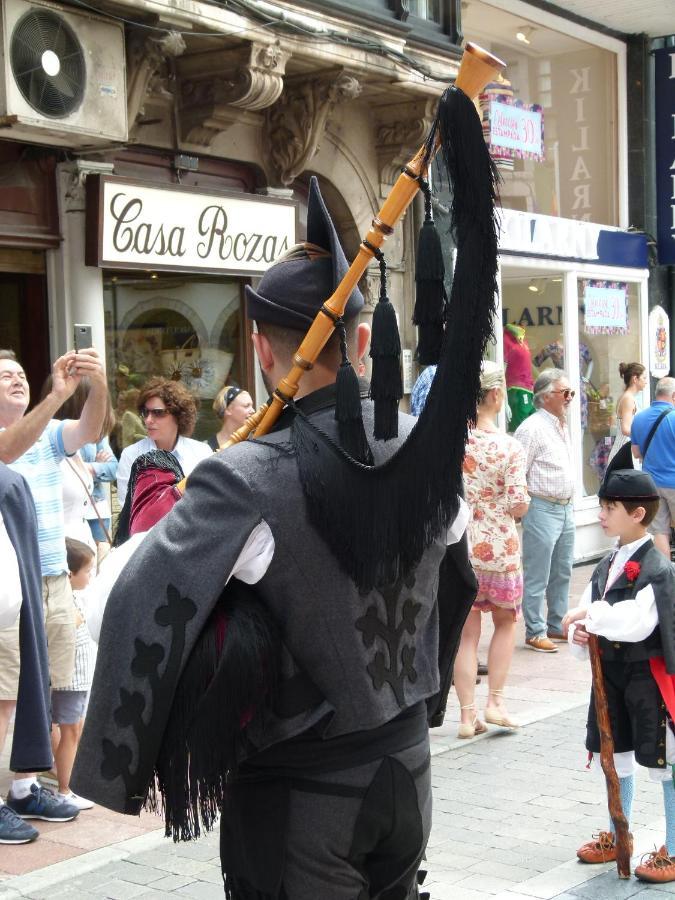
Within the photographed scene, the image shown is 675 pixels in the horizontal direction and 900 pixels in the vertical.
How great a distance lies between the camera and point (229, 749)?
90.8 inches

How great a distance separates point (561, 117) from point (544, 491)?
6.93 m

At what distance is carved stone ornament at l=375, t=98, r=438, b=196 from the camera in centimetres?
1062

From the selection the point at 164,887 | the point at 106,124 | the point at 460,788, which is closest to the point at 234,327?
the point at 106,124

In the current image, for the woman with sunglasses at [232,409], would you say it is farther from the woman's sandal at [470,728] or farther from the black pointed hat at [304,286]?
the black pointed hat at [304,286]

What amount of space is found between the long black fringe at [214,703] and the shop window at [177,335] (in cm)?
681

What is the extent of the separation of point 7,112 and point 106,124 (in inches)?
30.3

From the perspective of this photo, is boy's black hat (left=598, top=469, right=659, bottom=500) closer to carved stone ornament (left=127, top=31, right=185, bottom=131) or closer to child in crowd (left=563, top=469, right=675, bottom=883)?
child in crowd (left=563, top=469, right=675, bottom=883)

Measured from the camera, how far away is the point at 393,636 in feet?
8.13

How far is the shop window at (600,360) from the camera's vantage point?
13.6 metres

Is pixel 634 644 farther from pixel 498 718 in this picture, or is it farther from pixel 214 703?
pixel 214 703

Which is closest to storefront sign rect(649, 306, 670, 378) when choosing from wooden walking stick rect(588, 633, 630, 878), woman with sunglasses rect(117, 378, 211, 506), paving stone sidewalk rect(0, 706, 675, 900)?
woman with sunglasses rect(117, 378, 211, 506)

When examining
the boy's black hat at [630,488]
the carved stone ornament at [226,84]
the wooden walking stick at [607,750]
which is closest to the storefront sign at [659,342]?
the carved stone ornament at [226,84]

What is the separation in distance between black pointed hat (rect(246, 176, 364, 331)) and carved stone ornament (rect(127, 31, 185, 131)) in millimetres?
5931

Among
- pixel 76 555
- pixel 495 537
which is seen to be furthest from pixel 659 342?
pixel 76 555
